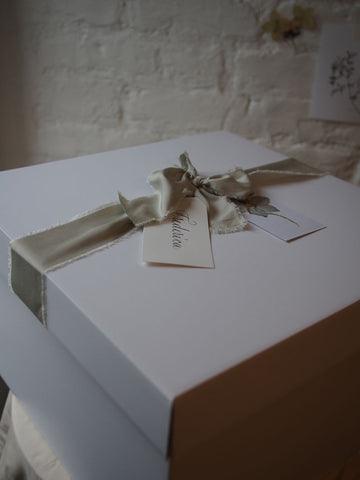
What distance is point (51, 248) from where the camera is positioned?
52 centimetres

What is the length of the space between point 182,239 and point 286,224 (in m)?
0.15

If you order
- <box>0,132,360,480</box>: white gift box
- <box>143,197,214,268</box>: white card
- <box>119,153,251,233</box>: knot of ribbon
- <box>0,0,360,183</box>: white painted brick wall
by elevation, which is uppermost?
<box>0,0,360,183</box>: white painted brick wall

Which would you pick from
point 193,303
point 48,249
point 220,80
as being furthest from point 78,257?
point 220,80

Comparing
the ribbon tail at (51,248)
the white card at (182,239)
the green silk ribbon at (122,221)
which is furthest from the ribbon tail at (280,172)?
the ribbon tail at (51,248)

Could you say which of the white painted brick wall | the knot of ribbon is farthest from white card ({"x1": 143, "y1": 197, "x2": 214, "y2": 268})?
the white painted brick wall

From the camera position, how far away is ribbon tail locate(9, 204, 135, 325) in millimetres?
507

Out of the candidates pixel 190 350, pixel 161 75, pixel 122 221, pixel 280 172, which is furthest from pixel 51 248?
pixel 161 75

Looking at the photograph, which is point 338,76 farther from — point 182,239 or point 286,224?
point 182,239

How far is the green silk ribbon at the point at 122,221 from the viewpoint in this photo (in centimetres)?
51

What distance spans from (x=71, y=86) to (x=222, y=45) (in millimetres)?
388

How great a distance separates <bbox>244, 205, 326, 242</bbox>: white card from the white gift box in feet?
0.04

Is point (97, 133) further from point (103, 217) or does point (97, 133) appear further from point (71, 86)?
point (103, 217)

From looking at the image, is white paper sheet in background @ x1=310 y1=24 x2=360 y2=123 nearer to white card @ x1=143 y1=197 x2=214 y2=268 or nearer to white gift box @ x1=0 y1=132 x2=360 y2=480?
white gift box @ x1=0 y1=132 x2=360 y2=480

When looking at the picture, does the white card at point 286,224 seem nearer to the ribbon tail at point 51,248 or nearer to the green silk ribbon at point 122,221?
the green silk ribbon at point 122,221
